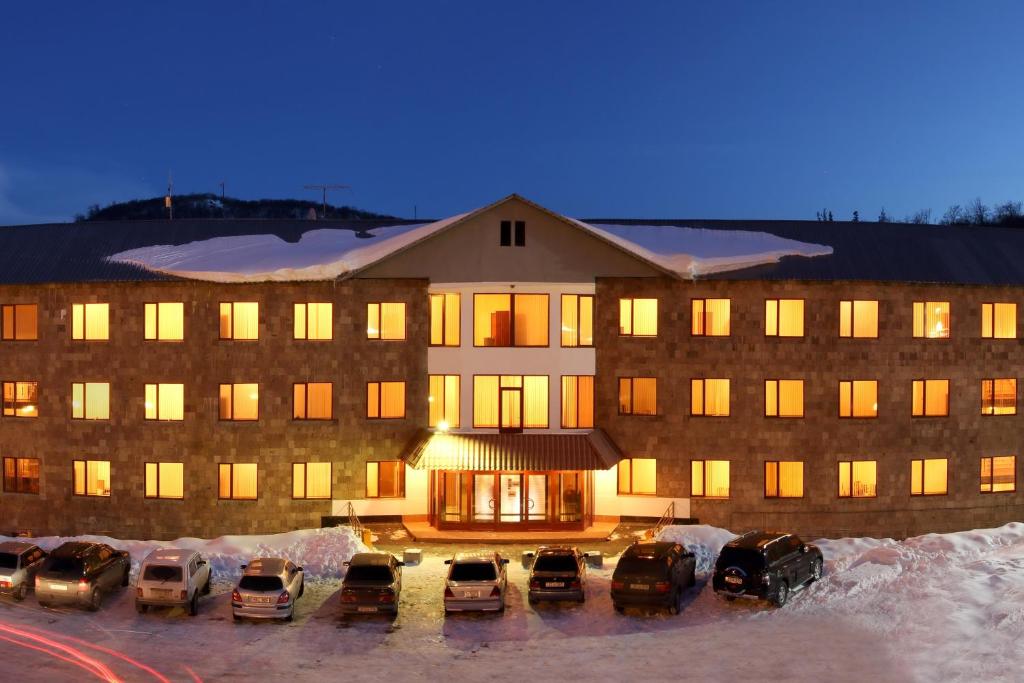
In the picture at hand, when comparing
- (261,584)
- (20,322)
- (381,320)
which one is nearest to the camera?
(261,584)

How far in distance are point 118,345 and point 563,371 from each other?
60.1ft

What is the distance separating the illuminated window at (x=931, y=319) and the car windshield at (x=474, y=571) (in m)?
21.4

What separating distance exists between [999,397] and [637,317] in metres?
15.9

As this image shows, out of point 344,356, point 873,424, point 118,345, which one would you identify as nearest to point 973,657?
point 873,424

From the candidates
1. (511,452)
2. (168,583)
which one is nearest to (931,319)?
(511,452)

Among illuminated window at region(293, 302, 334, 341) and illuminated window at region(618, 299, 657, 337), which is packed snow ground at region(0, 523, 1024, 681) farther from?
illuminated window at region(618, 299, 657, 337)

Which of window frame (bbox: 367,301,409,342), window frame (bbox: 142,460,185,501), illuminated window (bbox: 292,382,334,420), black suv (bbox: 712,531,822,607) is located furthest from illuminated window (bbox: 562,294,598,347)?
window frame (bbox: 142,460,185,501)

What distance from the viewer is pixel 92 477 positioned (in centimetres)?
3625

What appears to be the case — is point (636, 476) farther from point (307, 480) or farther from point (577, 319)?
point (307, 480)

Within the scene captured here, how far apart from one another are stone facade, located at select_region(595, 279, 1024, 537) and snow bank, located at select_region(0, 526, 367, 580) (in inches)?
464

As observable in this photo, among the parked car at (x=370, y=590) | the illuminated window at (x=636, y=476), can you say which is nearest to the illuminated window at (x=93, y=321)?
the parked car at (x=370, y=590)

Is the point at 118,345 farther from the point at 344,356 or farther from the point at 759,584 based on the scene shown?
the point at 759,584

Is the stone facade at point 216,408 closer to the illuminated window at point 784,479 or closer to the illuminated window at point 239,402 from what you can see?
the illuminated window at point 239,402

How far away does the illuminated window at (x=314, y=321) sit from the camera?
1412 inches
